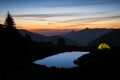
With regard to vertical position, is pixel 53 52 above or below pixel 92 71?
below

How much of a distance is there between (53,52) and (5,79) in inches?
2745

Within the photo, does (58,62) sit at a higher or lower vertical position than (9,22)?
lower

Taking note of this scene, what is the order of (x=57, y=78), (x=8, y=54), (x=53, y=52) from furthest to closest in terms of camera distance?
1. (x=53, y=52)
2. (x=8, y=54)
3. (x=57, y=78)

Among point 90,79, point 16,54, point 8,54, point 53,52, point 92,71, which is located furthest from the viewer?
point 53,52

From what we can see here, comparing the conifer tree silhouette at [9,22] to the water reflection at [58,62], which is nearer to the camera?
the water reflection at [58,62]

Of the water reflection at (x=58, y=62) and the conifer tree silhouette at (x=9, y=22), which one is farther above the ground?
the conifer tree silhouette at (x=9, y=22)

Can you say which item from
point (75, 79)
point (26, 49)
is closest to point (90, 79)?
point (75, 79)

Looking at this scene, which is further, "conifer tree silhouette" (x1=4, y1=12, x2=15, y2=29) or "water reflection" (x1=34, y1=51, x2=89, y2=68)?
"conifer tree silhouette" (x1=4, y1=12, x2=15, y2=29)

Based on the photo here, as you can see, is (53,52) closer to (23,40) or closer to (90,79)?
(23,40)

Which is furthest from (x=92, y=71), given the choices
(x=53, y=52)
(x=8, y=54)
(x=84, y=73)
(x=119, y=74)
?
(x=53, y=52)

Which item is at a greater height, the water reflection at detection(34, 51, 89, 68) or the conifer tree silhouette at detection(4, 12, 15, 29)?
the conifer tree silhouette at detection(4, 12, 15, 29)

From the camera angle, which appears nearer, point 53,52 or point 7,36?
point 7,36

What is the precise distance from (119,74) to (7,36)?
31284 mm

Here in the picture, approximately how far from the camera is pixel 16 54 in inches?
2088
